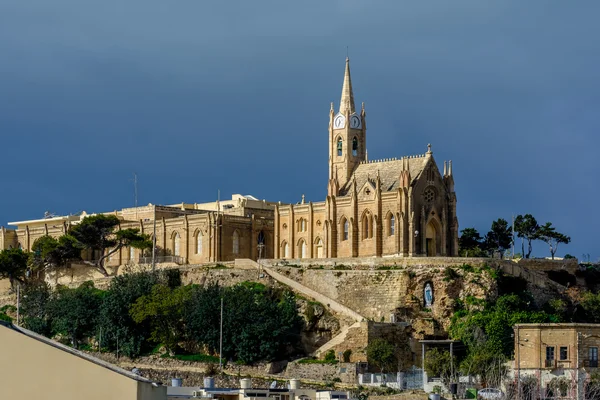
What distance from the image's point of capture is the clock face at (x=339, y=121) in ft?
335

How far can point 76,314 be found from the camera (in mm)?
92250

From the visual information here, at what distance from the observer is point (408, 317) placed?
3396 inches

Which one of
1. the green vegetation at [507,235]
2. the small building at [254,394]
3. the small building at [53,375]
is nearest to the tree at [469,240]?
the green vegetation at [507,235]

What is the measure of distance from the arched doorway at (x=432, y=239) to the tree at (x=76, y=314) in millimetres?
22832

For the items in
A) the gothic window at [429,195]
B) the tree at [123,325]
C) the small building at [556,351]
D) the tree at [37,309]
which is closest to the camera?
the small building at [556,351]

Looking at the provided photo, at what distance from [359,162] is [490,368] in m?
28.5

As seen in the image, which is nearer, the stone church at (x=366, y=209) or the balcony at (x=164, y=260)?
the stone church at (x=366, y=209)

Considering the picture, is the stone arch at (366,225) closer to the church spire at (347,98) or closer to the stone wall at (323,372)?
the church spire at (347,98)

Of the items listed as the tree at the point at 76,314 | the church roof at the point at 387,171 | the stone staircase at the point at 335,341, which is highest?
the church roof at the point at 387,171

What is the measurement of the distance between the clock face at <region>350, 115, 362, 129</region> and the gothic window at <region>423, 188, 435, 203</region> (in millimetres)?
9678

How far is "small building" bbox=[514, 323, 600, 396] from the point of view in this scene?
75.2 metres

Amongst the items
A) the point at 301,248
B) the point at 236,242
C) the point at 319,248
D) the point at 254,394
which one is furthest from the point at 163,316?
the point at 254,394

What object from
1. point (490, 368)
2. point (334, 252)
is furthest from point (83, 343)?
point (490, 368)

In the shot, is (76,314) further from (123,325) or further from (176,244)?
(176,244)
